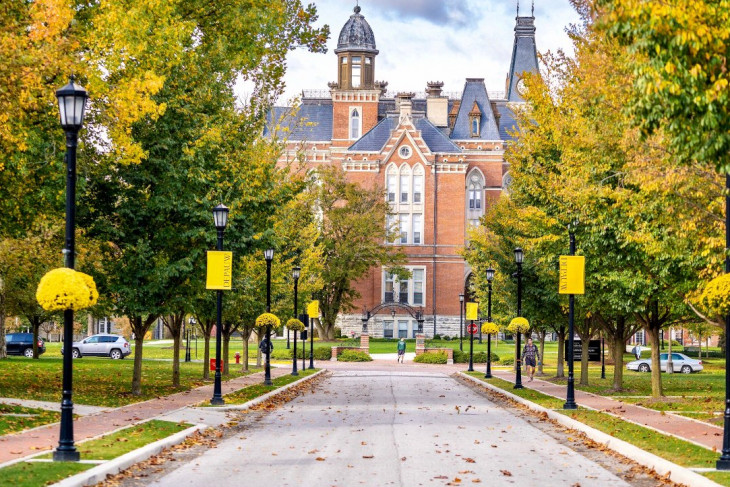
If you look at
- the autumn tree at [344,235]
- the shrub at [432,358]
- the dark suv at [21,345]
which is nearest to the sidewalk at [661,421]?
the shrub at [432,358]

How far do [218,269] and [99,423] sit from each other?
677 cm

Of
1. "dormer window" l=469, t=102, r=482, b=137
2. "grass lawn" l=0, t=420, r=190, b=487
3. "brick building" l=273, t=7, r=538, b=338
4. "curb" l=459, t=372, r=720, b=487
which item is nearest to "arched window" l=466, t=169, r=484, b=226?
"brick building" l=273, t=7, r=538, b=338

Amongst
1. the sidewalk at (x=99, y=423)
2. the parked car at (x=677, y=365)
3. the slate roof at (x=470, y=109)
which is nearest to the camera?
the sidewalk at (x=99, y=423)

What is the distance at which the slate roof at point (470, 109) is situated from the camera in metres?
96.6

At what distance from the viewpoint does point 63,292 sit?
14219 millimetres

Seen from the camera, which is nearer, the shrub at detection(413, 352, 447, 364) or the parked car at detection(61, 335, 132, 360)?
the parked car at detection(61, 335, 132, 360)

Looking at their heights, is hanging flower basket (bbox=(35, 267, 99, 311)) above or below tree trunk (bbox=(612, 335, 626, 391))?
above

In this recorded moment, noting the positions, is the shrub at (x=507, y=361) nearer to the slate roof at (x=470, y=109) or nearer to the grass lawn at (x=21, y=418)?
the slate roof at (x=470, y=109)

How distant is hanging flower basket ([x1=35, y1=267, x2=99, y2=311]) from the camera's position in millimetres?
14148

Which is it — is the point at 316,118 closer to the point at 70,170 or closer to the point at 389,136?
the point at 389,136

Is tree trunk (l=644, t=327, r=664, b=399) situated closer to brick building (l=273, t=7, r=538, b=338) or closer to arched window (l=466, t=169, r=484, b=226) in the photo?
brick building (l=273, t=7, r=538, b=338)

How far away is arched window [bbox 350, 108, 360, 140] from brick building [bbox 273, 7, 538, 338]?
0.09 m

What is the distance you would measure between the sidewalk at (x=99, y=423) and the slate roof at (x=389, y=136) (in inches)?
2549

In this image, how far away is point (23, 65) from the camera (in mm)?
19625
